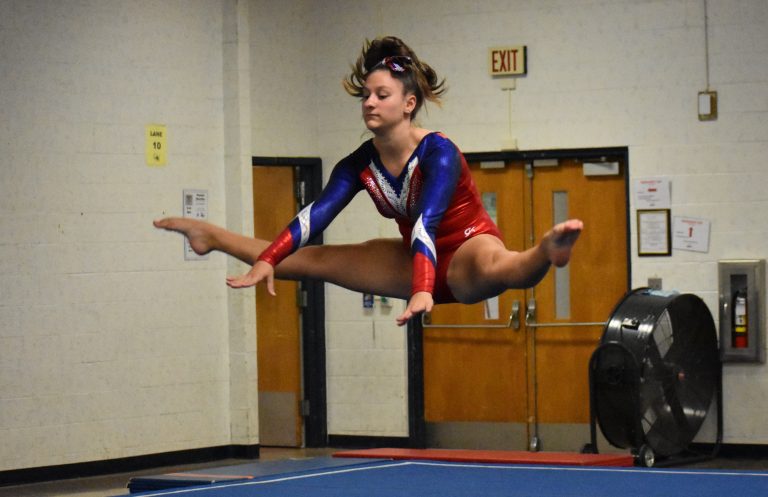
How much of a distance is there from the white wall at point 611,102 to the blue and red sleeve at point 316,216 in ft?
15.8

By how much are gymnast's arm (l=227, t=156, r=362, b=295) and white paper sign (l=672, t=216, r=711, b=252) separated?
4.85 m

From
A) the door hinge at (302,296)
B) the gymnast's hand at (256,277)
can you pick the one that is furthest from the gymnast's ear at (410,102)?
the door hinge at (302,296)

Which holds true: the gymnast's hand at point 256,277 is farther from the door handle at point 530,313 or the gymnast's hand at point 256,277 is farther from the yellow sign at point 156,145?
the door handle at point 530,313

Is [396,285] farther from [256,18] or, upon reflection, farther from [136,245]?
[256,18]

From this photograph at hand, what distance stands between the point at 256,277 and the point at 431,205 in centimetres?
69

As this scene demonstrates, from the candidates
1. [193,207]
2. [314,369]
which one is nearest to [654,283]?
[314,369]

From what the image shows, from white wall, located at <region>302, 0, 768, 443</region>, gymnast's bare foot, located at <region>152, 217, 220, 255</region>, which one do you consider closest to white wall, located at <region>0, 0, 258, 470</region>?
white wall, located at <region>302, 0, 768, 443</region>

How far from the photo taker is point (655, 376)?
27.2 ft

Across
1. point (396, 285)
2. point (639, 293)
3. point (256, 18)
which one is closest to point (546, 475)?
point (396, 285)

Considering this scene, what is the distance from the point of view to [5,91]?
845cm

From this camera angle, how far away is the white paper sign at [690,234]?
9.17m

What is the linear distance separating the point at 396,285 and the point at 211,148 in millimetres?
4880

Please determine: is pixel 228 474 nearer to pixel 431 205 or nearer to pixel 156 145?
pixel 431 205

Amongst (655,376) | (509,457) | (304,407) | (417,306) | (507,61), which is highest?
(507,61)
